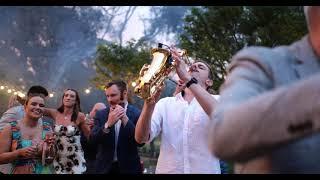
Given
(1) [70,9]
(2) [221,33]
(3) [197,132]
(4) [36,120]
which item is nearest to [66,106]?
(4) [36,120]

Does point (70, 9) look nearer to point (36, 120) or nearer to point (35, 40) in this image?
point (35, 40)

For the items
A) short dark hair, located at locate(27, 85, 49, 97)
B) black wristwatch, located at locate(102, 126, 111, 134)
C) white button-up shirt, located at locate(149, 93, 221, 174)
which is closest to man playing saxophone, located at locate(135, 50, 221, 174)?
white button-up shirt, located at locate(149, 93, 221, 174)

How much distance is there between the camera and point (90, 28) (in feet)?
122

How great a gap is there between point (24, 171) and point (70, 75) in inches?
1341

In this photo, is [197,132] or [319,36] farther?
[197,132]

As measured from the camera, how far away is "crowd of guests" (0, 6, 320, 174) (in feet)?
2.76

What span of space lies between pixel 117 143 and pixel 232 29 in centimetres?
1376

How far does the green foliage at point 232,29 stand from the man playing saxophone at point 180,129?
12315 mm

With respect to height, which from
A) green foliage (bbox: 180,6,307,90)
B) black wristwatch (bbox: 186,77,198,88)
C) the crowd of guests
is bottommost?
the crowd of guests

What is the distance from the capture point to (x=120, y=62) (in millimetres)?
21703

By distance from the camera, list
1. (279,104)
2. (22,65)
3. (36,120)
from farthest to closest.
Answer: (22,65)
(36,120)
(279,104)

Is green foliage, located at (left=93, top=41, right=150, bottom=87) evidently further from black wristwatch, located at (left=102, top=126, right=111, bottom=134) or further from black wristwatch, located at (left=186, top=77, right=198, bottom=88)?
black wristwatch, located at (left=186, top=77, right=198, bottom=88)

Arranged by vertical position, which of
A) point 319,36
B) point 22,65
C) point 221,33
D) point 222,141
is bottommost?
point 222,141

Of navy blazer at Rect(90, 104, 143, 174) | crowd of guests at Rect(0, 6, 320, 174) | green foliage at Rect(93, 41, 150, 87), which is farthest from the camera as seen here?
green foliage at Rect(93, 41, 150, 87)
